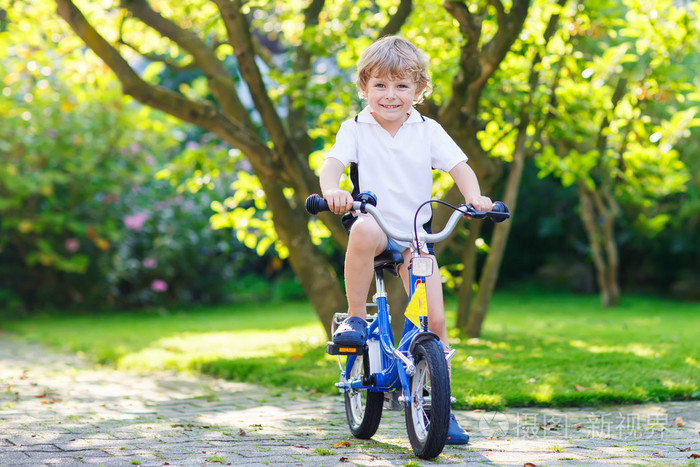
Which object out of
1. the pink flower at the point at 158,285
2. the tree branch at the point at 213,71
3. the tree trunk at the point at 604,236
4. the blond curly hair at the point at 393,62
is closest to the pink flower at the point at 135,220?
the pink flower at the point at 158,285

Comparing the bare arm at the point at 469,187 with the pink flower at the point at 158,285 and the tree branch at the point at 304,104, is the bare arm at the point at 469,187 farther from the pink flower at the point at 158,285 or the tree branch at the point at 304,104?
the pink flower at the point at 158,285

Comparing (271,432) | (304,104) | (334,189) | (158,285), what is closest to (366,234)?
(334,189)

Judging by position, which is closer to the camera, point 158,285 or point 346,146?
point 346,146

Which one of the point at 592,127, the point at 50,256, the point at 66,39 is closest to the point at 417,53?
the point at 592,127

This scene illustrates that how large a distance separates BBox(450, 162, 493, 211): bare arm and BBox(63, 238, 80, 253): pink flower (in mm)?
10801

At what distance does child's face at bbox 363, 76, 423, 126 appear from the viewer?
363cm

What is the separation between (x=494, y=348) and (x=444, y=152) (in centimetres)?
394

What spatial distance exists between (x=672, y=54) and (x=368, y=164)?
5843mm

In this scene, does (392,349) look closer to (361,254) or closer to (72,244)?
(361,254)

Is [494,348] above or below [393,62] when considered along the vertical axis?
below

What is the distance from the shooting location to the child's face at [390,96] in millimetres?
3629

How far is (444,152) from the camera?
3785 millimetres

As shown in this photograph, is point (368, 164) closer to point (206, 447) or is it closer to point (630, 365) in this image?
point (206, 447)

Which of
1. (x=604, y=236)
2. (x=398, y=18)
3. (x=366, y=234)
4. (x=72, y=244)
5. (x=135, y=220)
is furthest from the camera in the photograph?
(x=135, y=220)
